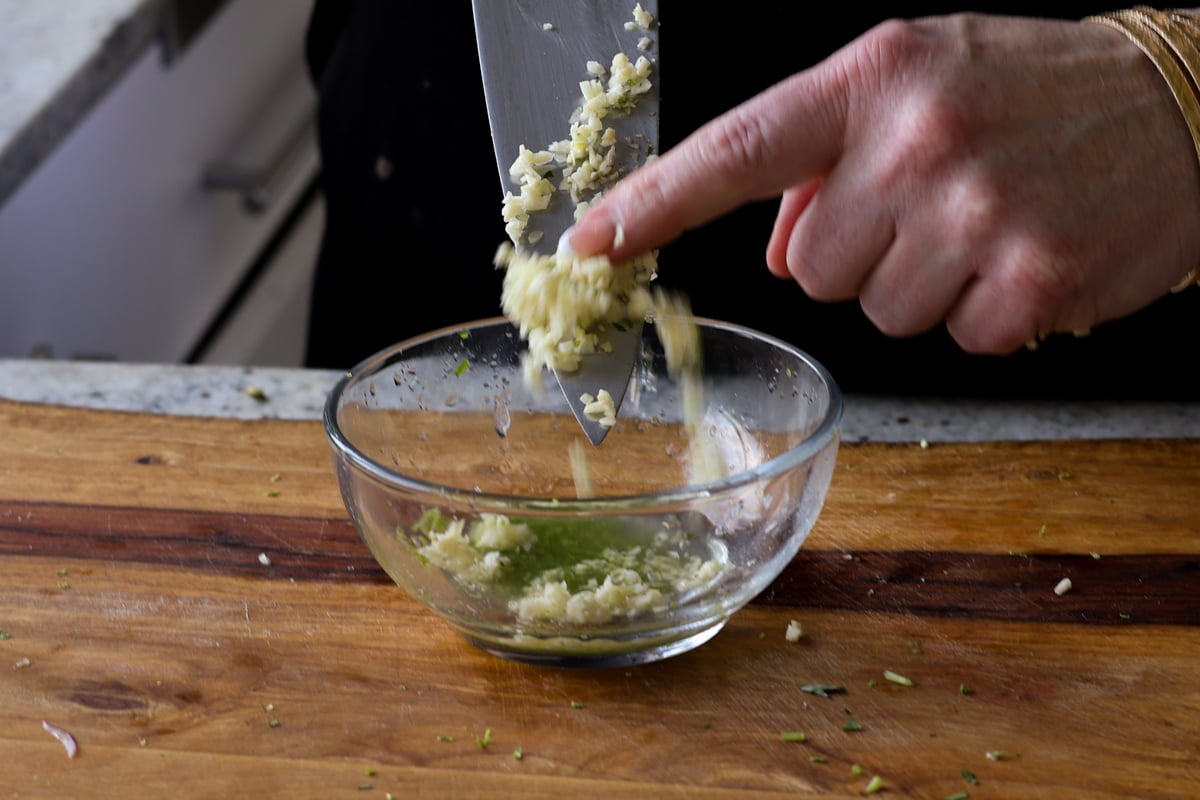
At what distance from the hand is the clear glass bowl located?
0.13m

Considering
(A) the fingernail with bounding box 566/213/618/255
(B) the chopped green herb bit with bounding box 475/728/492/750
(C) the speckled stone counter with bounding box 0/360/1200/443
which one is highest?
(A) the fingernail with bounding box 566/213/618/255

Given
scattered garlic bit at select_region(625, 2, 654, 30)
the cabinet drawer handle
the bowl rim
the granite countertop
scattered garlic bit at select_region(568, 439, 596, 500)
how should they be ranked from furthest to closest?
the cabinet drawer handle < the granite countertop < scattered garlic bit at select_region(568, 439, 596, 500) < scattered garlic bit at select_region(625, 2, 654, 30) < the bowl rim

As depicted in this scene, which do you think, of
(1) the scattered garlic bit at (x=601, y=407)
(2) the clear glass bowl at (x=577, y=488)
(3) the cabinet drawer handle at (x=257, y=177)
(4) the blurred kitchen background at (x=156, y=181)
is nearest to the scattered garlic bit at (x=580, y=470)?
(2) the clear glass bowl at (x=577, y=488)

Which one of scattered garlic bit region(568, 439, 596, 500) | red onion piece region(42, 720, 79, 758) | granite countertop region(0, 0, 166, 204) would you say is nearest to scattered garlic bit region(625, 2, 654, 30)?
scattered garlic bit region(568, 439, 596, 500)

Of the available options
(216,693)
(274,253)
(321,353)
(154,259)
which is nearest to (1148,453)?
(216,693)

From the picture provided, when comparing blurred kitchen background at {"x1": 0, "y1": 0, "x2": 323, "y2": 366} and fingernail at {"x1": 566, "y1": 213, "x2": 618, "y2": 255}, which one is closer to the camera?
fingernail at {"x1": 566, "y1": 213, "x2": 618, "y2": 255}

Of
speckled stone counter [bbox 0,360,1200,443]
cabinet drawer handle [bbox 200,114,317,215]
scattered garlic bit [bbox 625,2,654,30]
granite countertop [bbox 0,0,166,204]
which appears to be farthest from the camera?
cabinet drawer handle [bbox 200,114,317,215]

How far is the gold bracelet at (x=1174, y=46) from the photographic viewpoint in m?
0.95

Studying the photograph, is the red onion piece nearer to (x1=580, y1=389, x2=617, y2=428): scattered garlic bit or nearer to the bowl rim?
the bowl rim

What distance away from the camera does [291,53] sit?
108 inches

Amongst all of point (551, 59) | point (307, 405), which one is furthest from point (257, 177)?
point (551, 59)

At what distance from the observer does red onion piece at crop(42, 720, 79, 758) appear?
35.0 inches

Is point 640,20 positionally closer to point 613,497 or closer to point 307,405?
point 613,497

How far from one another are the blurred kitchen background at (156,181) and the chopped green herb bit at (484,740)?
3.65ft
